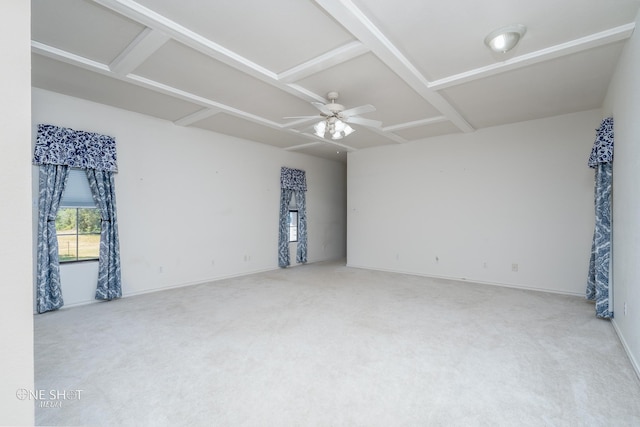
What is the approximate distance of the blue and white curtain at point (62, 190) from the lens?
3.96 m

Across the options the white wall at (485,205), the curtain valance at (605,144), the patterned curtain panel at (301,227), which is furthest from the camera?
the patterned curtain panel at (301,227)

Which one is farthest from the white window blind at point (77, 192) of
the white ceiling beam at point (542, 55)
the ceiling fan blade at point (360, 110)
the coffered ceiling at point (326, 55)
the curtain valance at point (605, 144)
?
the curtain valance at point (605, 144)

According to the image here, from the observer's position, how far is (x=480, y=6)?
2410 millimetres

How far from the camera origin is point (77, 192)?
4.40 metres

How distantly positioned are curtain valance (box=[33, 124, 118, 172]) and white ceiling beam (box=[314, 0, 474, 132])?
3869 mm

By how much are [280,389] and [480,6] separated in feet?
10.8

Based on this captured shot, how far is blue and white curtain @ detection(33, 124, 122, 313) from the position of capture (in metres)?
3.96

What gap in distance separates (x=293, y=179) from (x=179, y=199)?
9.10 feet

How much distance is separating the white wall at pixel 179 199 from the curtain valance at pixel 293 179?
0.15m

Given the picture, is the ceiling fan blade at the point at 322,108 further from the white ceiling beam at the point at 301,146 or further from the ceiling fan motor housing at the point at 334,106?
the white ceiling beam at the point at 301,146

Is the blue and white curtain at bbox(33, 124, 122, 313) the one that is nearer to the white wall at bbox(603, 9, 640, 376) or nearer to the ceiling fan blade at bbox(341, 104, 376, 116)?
Answer: the ceiling fan blade at bbox(341, 104, 376, 116)

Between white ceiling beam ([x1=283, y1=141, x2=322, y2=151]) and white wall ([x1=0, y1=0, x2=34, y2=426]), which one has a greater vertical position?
white ceiling beam ([x1=283, y1=141, x2=322, y2=151])

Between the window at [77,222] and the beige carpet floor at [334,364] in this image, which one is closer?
the beige carpet floor at [334,364]

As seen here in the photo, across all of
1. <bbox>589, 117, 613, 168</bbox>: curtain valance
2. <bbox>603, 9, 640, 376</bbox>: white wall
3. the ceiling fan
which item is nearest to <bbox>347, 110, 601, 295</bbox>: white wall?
<bbox>589, 117, 613, 168</bbox>: curtain valance
